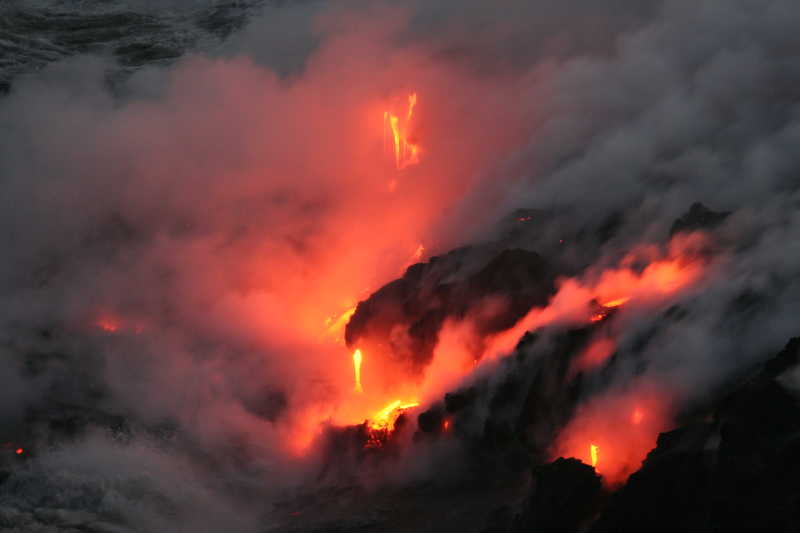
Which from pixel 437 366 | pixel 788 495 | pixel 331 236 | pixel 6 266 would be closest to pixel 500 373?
pixel 437 366

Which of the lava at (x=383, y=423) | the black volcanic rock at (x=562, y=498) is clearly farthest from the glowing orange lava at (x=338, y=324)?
the black volcanic rock at (x=562, y=498)

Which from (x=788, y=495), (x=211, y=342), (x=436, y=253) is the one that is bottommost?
(x=788, y=495)

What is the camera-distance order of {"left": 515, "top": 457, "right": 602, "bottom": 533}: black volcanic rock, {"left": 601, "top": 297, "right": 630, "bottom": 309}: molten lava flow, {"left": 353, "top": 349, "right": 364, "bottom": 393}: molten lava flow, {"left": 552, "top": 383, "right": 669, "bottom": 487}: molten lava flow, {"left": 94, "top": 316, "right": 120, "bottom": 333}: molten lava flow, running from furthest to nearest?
1. {"left": 94, "top": 316, "right": 120, "bottom": 333}: molten lava flow
2. {"left": 353, "top": 349, "right": 364, "bottom": 393}: molten lava flow
3. {"left": 601, "top": 297, "right": 630, "bottom": 309}: molten lava flow
4. {"left": 552, "top": 383, "right": 669, "bottom": 487}: molten lava flow
5. {"left": 515, "top": 457, "right": 602, "bottom": 533}: black volcanic rock

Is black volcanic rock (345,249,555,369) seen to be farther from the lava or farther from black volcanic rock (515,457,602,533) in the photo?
black volcanic rock (515,457,602,533)

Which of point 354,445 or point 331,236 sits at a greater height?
point 331,236

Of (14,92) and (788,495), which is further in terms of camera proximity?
(14,92)

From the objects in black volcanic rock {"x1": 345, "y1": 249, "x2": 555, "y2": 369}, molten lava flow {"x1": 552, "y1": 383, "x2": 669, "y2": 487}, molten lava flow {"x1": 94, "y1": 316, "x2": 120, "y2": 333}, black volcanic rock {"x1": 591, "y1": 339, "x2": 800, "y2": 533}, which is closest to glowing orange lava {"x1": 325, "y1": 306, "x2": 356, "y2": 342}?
black volcanic rock {"x1": 345, "y1": 249, "x2": 555, "y2": 369}

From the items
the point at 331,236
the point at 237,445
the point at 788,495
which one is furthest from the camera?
the point at 331,236

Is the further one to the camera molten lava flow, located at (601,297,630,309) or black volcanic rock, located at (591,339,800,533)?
molten lava flow, located at (601,297,630,309)

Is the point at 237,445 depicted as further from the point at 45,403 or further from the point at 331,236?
the point at 331,236
